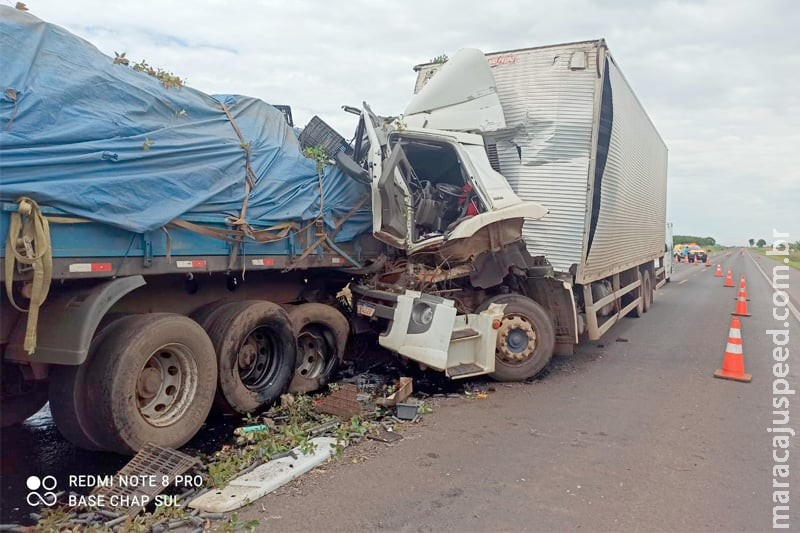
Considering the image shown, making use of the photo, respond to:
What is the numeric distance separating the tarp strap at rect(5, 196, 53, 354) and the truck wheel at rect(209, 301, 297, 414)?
5.57 ft

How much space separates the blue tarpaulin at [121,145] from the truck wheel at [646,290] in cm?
1020

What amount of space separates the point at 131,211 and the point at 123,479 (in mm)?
1823

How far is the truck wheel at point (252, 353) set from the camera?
5.07 meters

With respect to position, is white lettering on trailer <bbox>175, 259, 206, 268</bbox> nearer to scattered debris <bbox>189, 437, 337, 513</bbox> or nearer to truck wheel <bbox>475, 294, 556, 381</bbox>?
scattered debris <bbox>189, 437, 337, 513</bbox>

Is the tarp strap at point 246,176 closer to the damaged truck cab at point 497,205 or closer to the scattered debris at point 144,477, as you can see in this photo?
the damaged truck cab at point 497,205

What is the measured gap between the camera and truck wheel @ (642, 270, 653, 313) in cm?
1353

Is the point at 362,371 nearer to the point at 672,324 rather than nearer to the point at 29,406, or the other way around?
the point at 29,406

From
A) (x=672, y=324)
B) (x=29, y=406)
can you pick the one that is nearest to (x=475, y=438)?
(x=29, y=406)

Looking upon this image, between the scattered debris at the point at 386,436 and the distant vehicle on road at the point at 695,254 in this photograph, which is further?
the distant vehicle on road at the point at 695,254

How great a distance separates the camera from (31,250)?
3.49 m

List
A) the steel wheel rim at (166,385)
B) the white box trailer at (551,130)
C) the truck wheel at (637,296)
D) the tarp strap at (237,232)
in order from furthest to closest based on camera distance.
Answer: the truck wheel at (637,296), the white box trailer at (551,130), the tarp strap at (237,232), the steel wheel rim at (166,385)

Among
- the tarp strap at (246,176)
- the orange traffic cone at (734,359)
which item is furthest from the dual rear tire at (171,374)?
the orange traffic cone at (734,359)

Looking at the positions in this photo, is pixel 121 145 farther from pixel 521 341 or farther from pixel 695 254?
pixel 695 254

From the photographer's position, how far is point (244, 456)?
4352 mm
